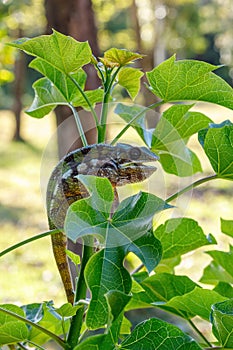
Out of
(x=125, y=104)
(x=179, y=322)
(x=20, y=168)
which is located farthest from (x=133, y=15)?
(x=125, y=104)

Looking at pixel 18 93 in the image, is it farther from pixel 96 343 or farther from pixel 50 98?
pixel 96 343

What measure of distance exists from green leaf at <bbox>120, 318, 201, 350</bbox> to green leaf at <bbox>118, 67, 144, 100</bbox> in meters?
0.20

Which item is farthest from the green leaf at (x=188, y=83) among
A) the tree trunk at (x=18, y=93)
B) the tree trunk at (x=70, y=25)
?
the tree trunk at (x=18, y=93)

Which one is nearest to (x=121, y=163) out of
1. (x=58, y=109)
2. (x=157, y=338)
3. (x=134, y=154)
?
(x=134, y=154)

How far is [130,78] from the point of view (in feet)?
1.50

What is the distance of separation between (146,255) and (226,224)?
221 millimetres

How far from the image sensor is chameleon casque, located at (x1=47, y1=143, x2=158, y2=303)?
38 centimetres

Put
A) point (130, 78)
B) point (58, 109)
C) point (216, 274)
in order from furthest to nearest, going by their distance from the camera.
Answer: point (58, 109) → point (216, 274) → point (130, 78)

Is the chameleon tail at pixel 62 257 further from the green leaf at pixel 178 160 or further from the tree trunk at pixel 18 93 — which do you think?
the tree trunk at pixel 18 93

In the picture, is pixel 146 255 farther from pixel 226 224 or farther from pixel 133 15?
pixel 133 15

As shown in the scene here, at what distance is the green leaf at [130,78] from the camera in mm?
442

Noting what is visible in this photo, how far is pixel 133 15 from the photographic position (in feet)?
17.7

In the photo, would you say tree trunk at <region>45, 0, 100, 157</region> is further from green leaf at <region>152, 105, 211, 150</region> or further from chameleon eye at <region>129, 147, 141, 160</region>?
chameleon eye at <region>129, 147, 141, 160</region>

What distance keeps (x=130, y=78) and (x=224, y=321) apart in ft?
0.67
